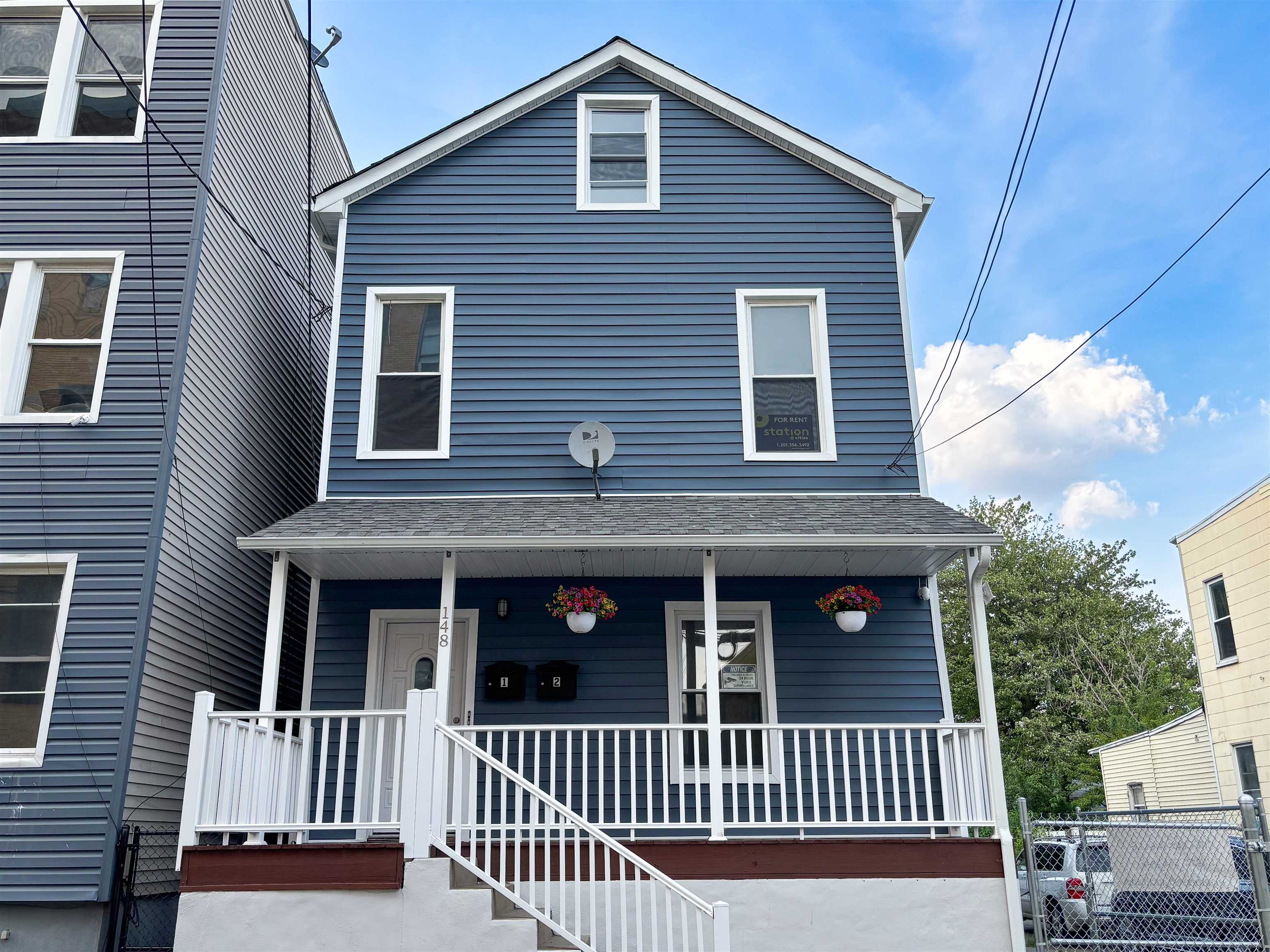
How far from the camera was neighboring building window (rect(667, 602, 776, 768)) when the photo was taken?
8.66m

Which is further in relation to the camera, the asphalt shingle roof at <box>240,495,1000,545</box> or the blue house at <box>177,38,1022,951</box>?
the asphalt shingle roof at <box>240,495,1000,545</box>

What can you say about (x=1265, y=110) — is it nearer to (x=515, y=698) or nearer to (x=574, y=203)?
(x=574, y=203)

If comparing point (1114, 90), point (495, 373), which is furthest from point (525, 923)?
point (1114, 90)

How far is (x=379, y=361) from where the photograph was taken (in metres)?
9.59

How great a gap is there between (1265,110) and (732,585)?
6.48m

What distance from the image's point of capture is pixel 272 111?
36.0ft

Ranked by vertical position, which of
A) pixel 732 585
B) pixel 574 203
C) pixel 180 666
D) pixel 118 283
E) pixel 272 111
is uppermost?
pixel 272 111

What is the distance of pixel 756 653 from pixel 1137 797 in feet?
48.6

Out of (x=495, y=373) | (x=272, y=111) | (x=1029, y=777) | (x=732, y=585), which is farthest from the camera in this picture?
(x=1029, y=777)

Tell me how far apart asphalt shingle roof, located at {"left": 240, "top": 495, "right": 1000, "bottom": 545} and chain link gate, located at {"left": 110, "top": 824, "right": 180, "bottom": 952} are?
245 centimetres

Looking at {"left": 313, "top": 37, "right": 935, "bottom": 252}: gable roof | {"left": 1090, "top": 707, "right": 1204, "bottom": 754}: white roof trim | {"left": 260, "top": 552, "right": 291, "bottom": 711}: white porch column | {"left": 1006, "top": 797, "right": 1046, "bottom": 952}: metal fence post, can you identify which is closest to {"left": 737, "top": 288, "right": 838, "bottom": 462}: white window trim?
{"left": 313, "top": 37, "right": 935, "bottom": 252}: gable roof

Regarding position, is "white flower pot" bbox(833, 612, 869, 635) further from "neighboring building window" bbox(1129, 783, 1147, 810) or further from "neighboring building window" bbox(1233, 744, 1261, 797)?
"neighboring building window" bbox(1129, 783, 1147, 810)

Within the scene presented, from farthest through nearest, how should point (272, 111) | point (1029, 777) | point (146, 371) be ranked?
point (1029, 777) → point (272, 111) → point (146, 371)

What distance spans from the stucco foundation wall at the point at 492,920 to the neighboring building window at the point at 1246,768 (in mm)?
9223
